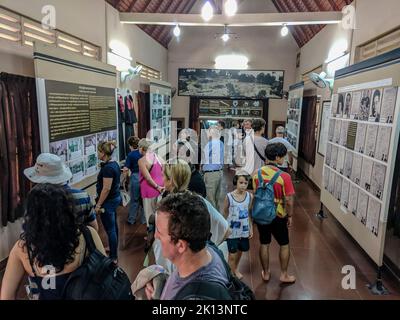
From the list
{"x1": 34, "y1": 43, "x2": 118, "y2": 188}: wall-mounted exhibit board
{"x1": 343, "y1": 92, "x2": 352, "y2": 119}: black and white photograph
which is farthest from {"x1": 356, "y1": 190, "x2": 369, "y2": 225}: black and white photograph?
{"x1": 34, "y1": 43, "x2": 118, "y2": 188}: wall-mounted exhibit board

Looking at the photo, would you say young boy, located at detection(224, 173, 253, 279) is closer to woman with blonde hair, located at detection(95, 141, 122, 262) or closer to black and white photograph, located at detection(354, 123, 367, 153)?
woman with blonde hair, located at detection(95, 141, 122, 262)

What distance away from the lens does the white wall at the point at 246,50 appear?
35.9 feet

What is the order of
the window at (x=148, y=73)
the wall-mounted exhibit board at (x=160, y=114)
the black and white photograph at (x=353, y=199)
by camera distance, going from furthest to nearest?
the window at (x=148, y=73), the wall-mounted exhibit board at (x=160, y=114), the black and white photograph at (x=353, y=199)

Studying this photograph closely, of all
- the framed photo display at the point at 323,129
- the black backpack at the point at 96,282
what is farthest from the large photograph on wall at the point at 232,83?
the black backpack at the point at 96,282

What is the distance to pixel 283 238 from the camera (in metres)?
2.97

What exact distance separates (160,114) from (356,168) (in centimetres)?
577

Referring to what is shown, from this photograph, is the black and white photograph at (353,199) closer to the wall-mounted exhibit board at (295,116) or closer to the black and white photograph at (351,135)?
the black and white photograph at (351,135)

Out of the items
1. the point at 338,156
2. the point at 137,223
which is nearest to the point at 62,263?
the point at 137,223

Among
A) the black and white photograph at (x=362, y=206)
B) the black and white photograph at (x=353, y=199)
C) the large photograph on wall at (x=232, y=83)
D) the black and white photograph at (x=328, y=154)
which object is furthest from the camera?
the large photograph on wall at (x=232, y=83)

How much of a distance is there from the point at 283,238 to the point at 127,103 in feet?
14.7

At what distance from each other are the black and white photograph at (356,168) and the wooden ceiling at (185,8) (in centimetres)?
341

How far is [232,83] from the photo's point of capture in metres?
11.3

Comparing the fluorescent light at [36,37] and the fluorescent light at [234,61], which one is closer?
the fluorescent light at [36,37]
